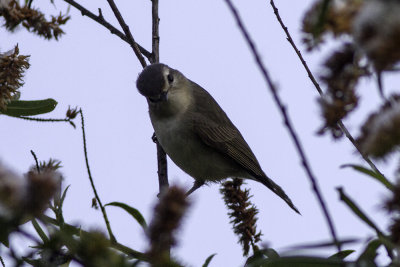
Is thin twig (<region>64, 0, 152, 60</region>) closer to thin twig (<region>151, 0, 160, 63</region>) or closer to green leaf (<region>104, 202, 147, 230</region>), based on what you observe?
thin twig (<region>151, 0, 160, 63</region>)

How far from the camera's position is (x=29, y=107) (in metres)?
3.01

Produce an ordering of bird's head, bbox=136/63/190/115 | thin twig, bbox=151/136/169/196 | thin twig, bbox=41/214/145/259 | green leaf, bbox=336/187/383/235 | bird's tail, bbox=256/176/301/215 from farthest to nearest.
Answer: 1. bird's tail, bbox=256/176/301/215
2. bird's head, bbox=136/63/190/115
3. thin twig, bbox=151/136/169/196
4. thin twig, bbox=41/214/145/259
5. green leaf, bbox=336/187/383/235

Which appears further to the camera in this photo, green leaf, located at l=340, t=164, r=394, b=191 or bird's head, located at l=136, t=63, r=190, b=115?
bird's head, located at l=136, t=63, r=190, b=115

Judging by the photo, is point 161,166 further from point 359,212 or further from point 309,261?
point 359,212

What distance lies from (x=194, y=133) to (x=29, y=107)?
2701 millimetres

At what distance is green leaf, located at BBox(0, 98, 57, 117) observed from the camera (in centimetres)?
297

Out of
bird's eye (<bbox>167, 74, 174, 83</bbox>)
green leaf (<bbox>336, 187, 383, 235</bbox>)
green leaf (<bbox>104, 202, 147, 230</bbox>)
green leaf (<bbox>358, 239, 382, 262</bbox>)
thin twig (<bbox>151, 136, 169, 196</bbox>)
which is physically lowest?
green leaf (<bbox>358, 239, 382, 262</bbox>)

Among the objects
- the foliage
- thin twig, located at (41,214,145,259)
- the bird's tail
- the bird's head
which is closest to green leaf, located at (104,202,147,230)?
thin twig, located at (41,214,145,259)

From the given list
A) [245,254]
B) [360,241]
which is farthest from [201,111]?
[360,241]

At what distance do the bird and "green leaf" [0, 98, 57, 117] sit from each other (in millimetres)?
1843

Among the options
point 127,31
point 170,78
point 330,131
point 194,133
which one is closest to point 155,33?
point 127,31

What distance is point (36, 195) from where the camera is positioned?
1.14 metres

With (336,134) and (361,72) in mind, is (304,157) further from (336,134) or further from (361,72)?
(361,72)

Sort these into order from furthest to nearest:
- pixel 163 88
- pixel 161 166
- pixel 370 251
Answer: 1. pixel 163 88
2. pixel 161 166
3. pixel 370 251
